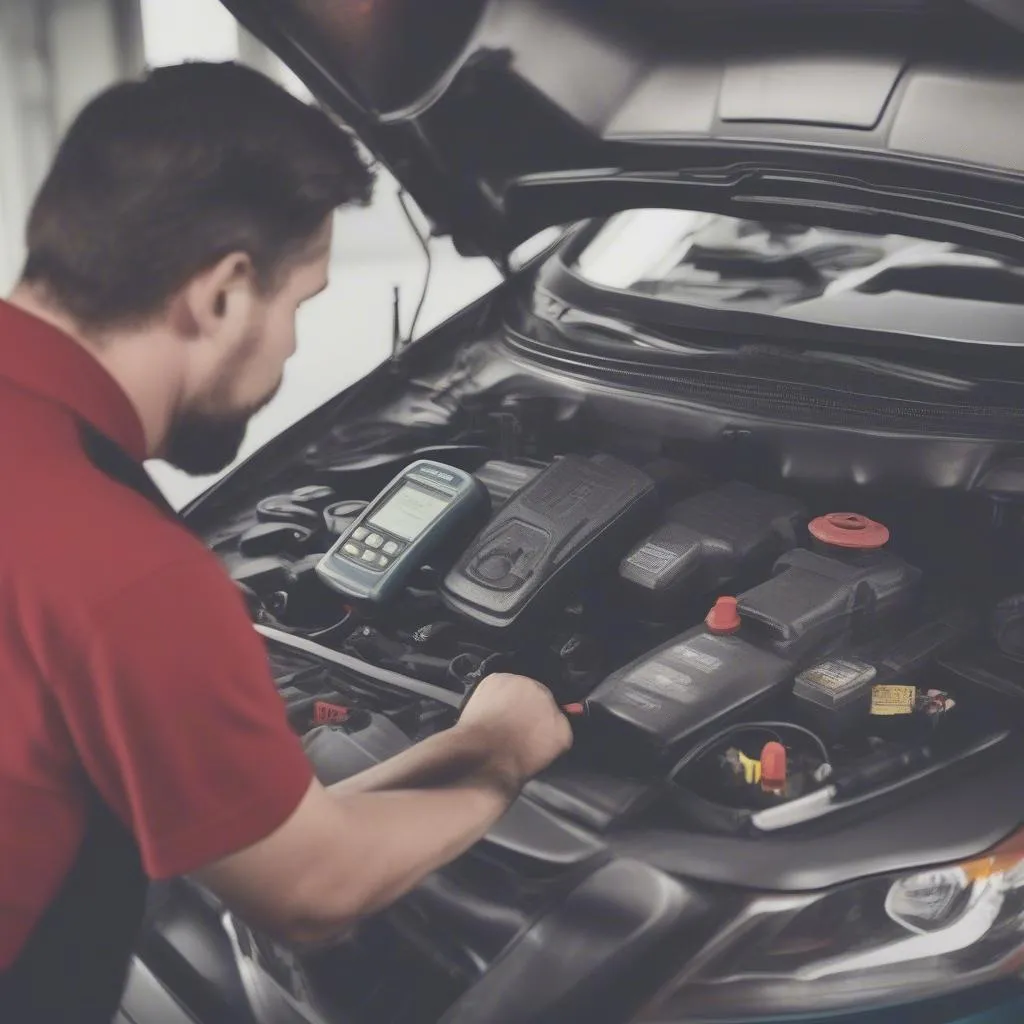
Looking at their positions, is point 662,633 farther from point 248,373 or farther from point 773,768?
point 248,373

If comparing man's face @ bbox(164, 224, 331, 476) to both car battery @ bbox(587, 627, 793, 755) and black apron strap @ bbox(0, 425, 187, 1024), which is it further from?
car battery @ bbox(587, 627, 793, 755)

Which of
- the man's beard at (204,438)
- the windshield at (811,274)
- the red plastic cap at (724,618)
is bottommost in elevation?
the red plastic cap at (724,618)

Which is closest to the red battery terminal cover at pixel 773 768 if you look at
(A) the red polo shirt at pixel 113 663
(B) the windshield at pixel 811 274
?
(A) the red polo shirt at pixel 113 663

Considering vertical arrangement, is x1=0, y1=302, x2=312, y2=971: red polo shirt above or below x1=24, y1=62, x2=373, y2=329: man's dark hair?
Answer: below

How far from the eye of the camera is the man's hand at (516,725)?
1.13 meters

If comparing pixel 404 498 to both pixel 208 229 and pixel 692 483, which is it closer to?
pixel 692 483

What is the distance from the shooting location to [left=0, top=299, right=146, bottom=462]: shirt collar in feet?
2.99

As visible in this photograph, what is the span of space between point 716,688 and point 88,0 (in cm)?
323

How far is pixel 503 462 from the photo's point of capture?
1.75 meters

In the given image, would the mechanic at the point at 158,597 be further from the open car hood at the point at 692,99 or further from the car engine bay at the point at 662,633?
the open car hood at the point at 692,99

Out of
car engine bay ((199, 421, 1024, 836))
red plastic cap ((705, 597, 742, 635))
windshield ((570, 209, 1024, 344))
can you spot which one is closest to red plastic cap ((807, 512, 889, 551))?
car engine bay ((199, 421, 1024, 836))

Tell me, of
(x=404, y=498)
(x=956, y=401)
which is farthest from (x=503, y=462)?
(x=956, y=401)

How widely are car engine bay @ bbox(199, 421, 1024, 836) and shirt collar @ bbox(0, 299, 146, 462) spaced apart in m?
0.46

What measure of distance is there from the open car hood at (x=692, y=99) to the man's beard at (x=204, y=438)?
2.20 ft
